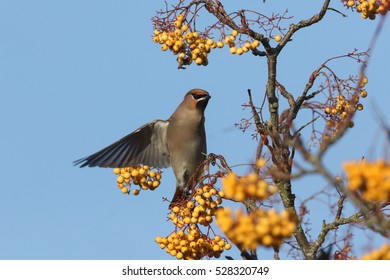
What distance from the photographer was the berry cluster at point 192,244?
15.8ft

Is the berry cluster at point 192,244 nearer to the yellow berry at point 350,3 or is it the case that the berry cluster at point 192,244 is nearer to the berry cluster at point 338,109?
the berry cluster at point 338,109

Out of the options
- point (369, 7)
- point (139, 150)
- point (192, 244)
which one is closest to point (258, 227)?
point (192, 244)

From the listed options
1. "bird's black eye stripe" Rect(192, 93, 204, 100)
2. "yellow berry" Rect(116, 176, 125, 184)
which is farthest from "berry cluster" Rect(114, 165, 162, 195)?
"bird's black eye stripe" Rect(192, 93, 204, 100)

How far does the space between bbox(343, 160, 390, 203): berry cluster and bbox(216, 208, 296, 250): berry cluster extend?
0.74 feet

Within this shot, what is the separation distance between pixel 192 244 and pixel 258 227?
2639mm

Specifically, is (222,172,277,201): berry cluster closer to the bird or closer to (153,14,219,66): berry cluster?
(153,14,219,66): berry cluster

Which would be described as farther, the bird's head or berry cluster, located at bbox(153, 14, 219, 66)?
the bird's head

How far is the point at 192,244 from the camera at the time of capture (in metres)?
4.79

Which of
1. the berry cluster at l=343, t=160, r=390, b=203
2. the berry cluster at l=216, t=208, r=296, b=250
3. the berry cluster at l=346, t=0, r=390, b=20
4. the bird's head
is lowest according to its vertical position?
the berry cluster at l=216, t=208, r=296, b=250

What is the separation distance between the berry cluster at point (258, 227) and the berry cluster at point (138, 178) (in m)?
3.38

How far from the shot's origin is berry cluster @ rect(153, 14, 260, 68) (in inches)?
186

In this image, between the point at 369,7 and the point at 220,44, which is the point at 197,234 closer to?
the point at 220,44
